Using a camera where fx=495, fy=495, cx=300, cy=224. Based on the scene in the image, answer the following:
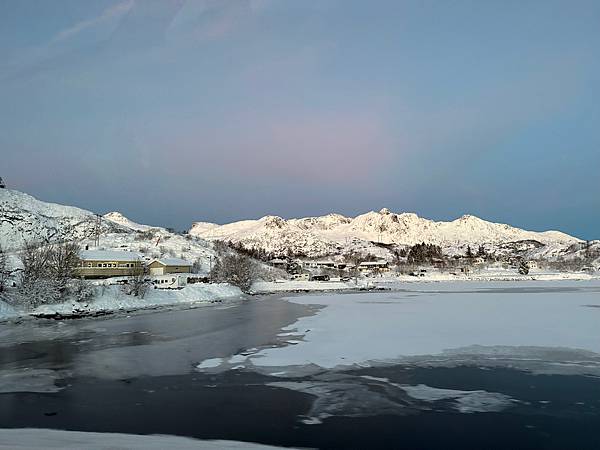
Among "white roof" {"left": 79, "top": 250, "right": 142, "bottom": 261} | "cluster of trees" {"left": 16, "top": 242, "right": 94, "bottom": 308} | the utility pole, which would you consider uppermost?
the utility pole

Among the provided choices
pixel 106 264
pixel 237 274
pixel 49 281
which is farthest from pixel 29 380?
pixel 106 264

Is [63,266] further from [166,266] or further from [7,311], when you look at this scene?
[166,266]

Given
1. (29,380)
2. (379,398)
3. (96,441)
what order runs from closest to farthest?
(96,441) → (379,398) → (29,380)

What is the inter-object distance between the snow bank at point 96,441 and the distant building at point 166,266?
78.6m

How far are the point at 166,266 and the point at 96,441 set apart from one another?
83.8 m

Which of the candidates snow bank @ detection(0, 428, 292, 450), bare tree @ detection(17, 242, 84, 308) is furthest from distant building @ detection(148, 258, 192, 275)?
snow bank @ detection(0, 428, 292, 450)

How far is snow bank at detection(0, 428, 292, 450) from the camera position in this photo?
831 cm

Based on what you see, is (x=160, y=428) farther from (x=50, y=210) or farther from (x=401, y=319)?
(x=50, y=210)

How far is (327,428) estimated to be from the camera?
10.0m

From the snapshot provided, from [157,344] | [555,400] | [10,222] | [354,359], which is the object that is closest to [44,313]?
[157,344]

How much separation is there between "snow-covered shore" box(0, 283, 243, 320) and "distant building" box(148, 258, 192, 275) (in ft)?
85.1

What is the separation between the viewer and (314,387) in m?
13.5

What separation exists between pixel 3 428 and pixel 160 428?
10.1 feet

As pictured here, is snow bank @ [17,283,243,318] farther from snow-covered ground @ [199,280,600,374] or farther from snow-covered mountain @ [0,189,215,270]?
snow-covered mountain @ [0,189,215,270]
